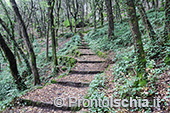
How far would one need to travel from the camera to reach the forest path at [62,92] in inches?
191

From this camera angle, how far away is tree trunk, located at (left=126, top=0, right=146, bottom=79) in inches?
151

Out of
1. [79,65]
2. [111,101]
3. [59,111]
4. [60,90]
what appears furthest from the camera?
[79,65]

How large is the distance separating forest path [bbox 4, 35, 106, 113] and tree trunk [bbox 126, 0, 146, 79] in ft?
7.87

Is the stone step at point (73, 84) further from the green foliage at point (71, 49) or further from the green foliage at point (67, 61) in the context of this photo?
the green foliage at point (71, 49)

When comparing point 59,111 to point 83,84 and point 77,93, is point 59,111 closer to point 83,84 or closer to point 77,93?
point 77,93

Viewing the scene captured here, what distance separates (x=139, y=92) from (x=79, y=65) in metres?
4.83

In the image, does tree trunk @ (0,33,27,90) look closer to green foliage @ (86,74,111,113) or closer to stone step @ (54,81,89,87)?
stone step @ (54,81,89,87)

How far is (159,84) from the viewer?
11.9ft

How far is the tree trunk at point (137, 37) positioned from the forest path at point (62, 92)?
7.87 feet

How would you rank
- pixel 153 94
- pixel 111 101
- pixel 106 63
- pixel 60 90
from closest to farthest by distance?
pixel 153 94 → pixel 111 101 → pixel 60 90 → pixel 106 63

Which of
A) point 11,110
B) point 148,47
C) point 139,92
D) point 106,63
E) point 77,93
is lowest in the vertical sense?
point 11,110

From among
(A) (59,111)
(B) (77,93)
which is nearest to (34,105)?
(A) (59,111)

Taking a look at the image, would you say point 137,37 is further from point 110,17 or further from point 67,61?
point 110,17

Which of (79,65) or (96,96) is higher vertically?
(79,65)
